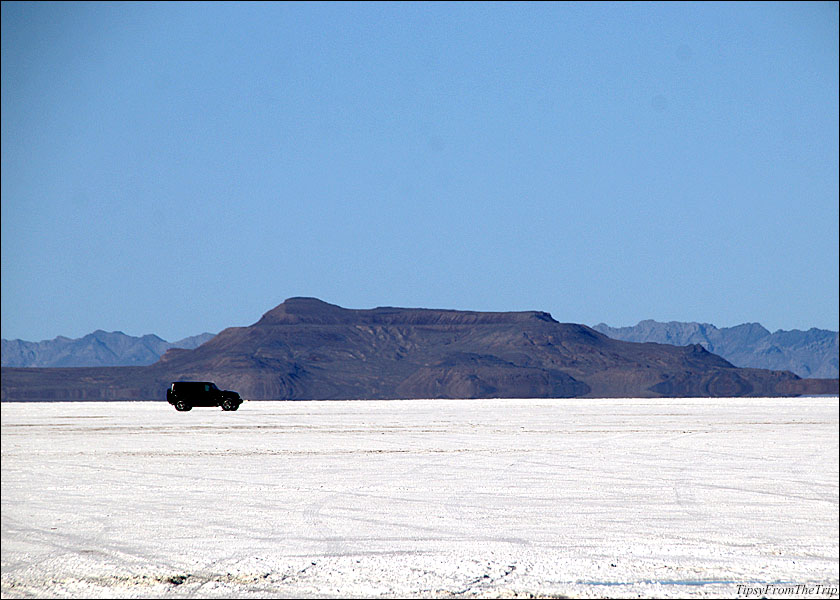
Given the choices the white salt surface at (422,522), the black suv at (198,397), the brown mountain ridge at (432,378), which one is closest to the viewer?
the white salt surface at (422,522)

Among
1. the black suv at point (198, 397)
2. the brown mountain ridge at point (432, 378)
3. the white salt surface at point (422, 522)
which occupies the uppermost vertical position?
the white salt surface at point (422, 522)

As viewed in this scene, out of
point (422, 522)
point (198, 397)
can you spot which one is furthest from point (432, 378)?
point (422, 522)

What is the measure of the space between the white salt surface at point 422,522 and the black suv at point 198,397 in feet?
103

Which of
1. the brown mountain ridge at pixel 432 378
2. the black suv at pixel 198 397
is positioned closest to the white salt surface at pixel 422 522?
the black suv at pixel 198 397

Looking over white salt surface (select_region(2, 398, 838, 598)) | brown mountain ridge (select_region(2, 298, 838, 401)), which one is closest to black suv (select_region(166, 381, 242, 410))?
white salt surface (select_region(2, 398, 838, 598))

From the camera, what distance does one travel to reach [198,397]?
59.6 m

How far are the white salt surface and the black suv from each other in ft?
103

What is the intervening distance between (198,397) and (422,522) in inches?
1865

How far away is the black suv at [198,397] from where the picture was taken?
58500 millimetres

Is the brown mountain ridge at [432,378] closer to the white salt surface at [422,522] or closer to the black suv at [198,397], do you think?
the black suv at [198,397]

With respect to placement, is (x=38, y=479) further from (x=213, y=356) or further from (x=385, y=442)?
(x=213, y=356)

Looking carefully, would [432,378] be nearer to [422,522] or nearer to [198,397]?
[198,397]

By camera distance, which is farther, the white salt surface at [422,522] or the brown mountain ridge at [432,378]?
the brown mountain ridge at [432,378]

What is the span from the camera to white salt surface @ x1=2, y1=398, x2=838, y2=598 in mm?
10594
